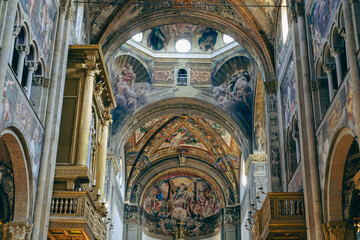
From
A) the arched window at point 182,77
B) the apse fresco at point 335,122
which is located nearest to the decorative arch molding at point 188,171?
the arched window at point 182,77

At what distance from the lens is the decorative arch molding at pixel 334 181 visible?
13234mm

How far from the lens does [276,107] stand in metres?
21.2

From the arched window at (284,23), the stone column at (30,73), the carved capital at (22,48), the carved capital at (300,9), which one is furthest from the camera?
the arched window at (284,23)

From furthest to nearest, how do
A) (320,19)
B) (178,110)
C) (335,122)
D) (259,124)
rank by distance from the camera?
(178,110)
(259,124)
(320,19)
(335,122)

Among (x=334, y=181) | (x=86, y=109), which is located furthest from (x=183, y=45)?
(x=334, y=181)

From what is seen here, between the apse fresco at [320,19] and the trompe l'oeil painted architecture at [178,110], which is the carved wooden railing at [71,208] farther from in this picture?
the apse fresco at [320,19]

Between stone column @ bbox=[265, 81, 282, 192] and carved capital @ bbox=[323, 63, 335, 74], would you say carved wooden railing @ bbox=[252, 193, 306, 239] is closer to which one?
carved capital @ bbox=[323, 63, 335, 74]

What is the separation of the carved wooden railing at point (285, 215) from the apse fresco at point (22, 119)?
665cm

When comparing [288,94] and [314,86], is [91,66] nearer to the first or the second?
[314,86]

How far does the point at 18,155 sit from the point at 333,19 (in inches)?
331

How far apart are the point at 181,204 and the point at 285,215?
23.9m

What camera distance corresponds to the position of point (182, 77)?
3008 centimetres

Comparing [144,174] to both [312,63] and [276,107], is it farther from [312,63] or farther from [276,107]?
[312,63]

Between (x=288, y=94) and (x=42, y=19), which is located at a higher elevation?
(x=42, y=19)
